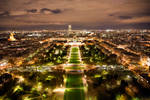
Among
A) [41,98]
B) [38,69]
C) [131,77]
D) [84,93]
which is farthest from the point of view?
[38,69]

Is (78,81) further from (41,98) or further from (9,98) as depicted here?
(9,98)

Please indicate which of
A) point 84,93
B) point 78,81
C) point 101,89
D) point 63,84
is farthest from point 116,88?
point 63,84

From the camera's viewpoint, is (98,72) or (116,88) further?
(98,72)

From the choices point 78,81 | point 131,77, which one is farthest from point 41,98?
point 131,77

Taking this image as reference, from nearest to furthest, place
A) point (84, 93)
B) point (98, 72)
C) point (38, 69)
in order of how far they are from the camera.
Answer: point (84, 93) < point (98, 72) < point (38, 69)

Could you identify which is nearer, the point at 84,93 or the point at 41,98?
the point at 41,98

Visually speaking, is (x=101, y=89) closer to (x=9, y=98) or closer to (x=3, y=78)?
(x=9, y=98)

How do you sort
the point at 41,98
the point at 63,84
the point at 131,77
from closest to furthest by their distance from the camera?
the point at 41,98
the point at 63,84
the point at 131,77

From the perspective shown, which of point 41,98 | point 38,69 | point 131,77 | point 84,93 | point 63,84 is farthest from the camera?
point 38,69
